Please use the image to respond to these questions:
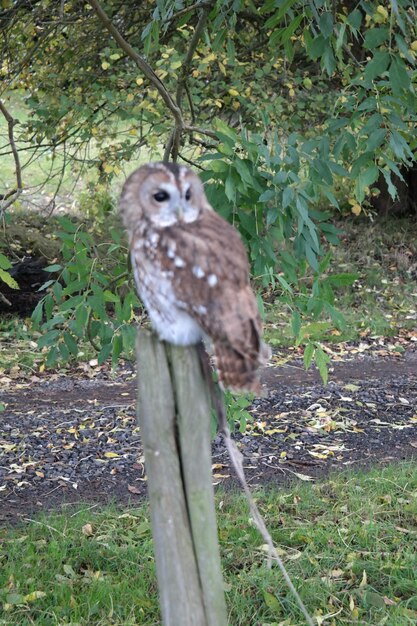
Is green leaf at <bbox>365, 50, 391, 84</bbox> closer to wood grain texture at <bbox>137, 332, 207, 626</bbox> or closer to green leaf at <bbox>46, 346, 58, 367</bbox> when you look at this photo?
wood grain texture at <bbox>137, 332, 207, 626</bbox>

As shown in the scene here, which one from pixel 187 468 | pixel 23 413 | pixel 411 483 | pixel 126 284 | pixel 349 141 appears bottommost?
pixel 411 483

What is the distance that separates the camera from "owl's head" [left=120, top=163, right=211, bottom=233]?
6.64 feet

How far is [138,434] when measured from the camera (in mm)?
5930

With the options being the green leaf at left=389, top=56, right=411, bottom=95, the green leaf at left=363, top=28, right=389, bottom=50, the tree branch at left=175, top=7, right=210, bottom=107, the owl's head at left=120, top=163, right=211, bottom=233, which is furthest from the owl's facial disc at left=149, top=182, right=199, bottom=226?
the tree branch at left=175, top=7, right=210, bottom=107

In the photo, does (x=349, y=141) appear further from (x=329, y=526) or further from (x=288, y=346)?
(x=288, y=346)

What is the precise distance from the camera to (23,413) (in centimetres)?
642

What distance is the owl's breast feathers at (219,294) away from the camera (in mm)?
1922

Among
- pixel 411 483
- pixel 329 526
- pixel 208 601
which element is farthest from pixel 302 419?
pixel 208 601

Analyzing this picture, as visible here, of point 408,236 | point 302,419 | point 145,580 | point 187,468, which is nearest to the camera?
point 187,468

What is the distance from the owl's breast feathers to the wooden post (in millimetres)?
114

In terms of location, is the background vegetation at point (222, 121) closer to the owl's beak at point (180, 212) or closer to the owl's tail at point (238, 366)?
the owl's beak at point (180, 212)

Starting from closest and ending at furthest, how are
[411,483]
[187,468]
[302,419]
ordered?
[187,468]
[411,483]
[302,419]

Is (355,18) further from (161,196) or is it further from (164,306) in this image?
(164,306)

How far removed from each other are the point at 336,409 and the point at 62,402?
88.3 inches
